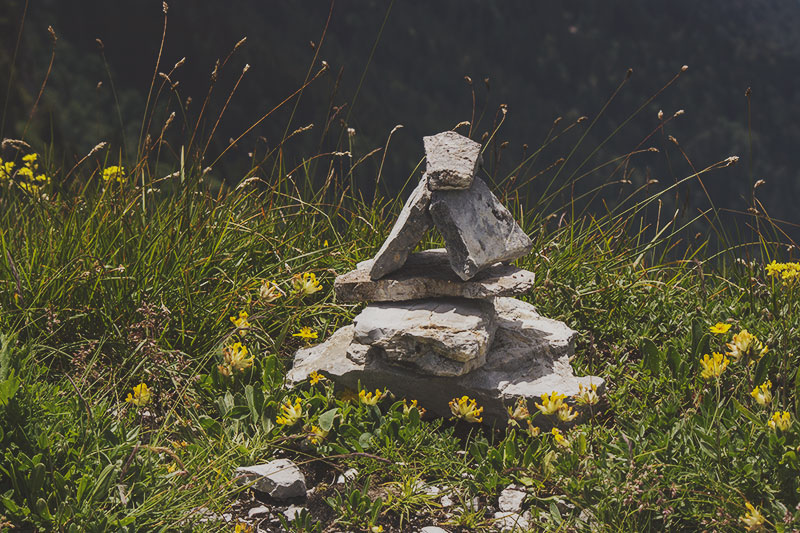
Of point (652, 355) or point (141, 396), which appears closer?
point (141, 396)

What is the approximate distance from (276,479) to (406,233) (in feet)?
4.47

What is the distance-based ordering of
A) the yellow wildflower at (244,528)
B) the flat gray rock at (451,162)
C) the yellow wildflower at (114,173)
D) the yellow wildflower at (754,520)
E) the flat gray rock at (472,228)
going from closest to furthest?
the yellow wildflower at (754,520) → the yellow wildflower at (244,528) → the flat gray rock at (451,162) → the flat gray rock at (472,228) → the yellow wildflower at (114,173)

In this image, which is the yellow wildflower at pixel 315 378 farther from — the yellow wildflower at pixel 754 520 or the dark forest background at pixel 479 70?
the dark forest background at pixel 479 70

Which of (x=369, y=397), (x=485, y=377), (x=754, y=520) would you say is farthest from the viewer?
(x=485, y=377)

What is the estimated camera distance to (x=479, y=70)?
165 feet

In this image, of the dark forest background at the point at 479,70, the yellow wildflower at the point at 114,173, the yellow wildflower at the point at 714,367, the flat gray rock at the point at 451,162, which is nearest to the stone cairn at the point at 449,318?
the flat gray rock at the point at 451,162

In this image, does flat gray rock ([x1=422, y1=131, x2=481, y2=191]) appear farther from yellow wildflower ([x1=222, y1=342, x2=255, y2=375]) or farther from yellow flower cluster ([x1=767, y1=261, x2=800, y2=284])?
yellow flower cluster ([x1=767, y1=261, x2=800, y2=284])

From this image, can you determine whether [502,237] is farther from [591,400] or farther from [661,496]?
[661,496]

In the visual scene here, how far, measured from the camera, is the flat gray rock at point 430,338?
360 centimetres

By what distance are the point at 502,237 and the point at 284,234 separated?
1.73 metres

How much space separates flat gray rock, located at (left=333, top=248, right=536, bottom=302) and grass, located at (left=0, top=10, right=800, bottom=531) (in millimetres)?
418

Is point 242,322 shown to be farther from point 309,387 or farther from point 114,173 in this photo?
point 114,173

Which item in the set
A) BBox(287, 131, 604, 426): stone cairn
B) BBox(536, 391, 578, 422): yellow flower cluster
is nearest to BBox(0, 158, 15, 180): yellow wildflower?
BBox(287, 131, 604, 426): stone cairn

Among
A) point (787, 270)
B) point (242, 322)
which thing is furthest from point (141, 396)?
point (787, 270)
